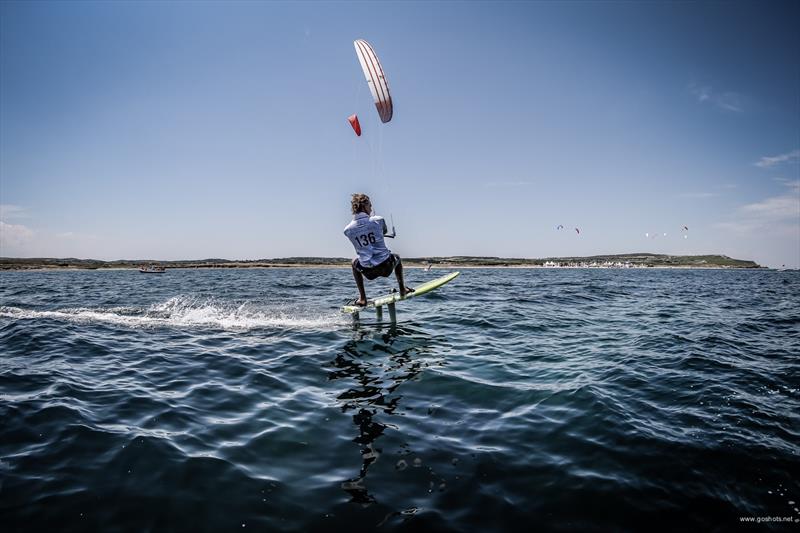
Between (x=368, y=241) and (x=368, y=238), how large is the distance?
97 millimetres

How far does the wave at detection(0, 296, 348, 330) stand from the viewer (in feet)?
45.7

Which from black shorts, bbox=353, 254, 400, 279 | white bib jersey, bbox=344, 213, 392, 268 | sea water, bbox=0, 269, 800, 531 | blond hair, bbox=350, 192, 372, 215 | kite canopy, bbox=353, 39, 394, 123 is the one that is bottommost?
sea water, bbox=0, 269, 800, 531

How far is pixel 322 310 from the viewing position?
18469 mm

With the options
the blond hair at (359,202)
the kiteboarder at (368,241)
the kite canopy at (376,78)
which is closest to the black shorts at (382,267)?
the kiteboarder at (368,241)

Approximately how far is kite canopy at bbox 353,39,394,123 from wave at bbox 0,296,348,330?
7.25 meters

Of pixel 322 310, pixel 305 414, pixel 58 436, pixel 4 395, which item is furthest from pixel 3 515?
pixel 322 310

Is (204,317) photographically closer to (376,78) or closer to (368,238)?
(368,238)

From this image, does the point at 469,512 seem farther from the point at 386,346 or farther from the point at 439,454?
the point at 386,346

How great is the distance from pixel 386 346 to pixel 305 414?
4899mm

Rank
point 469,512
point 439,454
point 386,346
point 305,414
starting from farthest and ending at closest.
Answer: point 386,346
point 305,414
point 439,454
point 469,512

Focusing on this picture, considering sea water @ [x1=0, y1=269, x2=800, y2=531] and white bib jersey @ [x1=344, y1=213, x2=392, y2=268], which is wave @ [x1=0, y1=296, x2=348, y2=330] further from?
white bib jersey @ [x1=344, y1=213, x2=392, y2=268]

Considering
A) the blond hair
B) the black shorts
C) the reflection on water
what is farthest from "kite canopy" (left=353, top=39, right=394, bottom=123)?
the reflection on water

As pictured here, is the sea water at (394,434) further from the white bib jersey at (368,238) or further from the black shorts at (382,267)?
the white bib jersey at (368,238)

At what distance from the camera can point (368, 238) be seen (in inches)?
453
